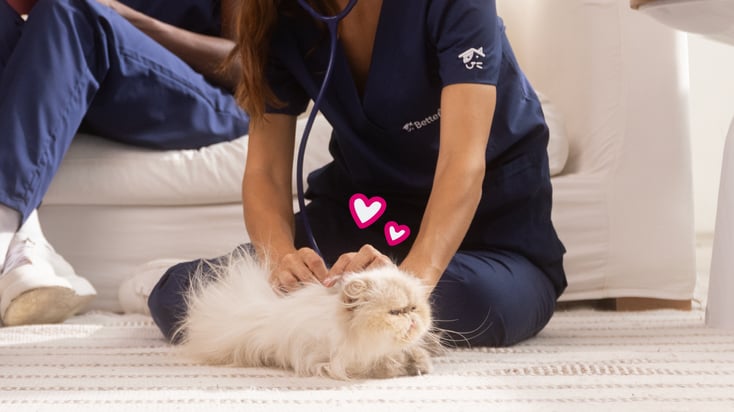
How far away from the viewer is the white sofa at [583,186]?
1602mm

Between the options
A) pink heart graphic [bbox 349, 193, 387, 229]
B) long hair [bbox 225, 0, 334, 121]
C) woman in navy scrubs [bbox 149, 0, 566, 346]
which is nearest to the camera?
woman in navy scrubs [bbox 149, 0, 566, 346]

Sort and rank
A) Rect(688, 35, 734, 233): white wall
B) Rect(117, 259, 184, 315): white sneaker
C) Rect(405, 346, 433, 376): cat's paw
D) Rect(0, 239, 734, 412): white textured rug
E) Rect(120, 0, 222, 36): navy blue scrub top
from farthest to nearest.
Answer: Rect(688, 35, 734, 233): white wall < Rect(120, 0, 222, 36): navy blue scrub top < Rect(117, 259, 184, 315): white sneaker < Rect(405, 346, 433, 376): cat's paw < Rect(0, 239, 734, 412): white textured rug

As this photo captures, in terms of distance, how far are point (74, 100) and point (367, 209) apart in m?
0.59

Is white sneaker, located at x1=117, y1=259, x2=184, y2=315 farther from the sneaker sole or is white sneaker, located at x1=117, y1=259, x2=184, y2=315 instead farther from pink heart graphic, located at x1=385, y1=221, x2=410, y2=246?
pink heart graphic, located at x1=385, y1=221, x2=410, y2=246

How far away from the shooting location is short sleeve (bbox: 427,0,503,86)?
106 cm

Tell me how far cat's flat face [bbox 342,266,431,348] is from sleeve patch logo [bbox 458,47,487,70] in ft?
0.98

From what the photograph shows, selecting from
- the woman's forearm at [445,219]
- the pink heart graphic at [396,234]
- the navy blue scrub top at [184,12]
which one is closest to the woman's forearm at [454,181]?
the woman's forearm at [445,219]

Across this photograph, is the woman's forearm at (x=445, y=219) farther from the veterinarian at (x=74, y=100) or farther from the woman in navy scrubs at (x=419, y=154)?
the veterinarian at (x=74, y=100)

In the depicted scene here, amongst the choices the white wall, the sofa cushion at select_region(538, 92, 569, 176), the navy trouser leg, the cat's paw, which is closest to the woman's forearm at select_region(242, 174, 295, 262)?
the cat's paw

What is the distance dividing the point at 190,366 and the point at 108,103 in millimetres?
774

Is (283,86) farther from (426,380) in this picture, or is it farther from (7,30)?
(7,30)

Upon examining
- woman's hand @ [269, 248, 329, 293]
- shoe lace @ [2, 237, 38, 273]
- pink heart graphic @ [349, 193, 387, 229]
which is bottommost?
shoe lace @ [2, 237, 38, 273]

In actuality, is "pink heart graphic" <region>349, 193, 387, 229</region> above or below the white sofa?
above

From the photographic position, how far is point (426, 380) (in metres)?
0.91
